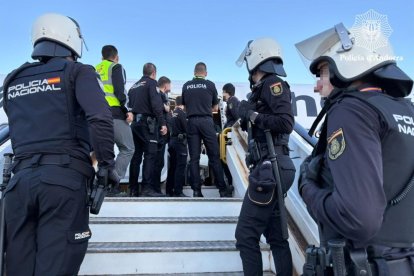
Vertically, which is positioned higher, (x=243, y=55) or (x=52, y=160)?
(x=243, y=55)

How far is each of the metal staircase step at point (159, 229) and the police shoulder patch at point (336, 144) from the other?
Result: 218 cm

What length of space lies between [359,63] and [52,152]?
166 cm

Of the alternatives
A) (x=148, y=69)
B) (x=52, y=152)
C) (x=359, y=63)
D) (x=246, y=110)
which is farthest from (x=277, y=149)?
(x=148, y=69)

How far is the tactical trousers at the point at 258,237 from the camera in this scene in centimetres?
252

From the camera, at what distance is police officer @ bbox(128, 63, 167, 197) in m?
4.74

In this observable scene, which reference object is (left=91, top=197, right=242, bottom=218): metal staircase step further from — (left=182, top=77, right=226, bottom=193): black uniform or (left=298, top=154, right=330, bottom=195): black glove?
(left=298, top=154, right=330, bottom=195): black glove

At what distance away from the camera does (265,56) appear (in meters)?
2.93

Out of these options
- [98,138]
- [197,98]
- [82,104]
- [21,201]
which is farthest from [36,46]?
[197,98]

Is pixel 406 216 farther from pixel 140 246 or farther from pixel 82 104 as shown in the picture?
pixel 140 246

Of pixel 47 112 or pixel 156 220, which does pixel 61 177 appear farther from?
pixel 156 220

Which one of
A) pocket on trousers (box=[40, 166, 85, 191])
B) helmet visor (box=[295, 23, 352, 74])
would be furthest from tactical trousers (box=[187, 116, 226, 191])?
helmet visor (box=[295, 23, 352, 74])

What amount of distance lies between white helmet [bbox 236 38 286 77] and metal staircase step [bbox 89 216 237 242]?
141 centimetres

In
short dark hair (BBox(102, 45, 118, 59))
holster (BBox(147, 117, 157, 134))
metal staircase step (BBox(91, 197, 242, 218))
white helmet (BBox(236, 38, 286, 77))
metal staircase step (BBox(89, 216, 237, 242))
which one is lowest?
metal staircase step (BBox(89, 216, 237, 242))

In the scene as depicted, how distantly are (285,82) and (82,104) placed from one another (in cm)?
151
